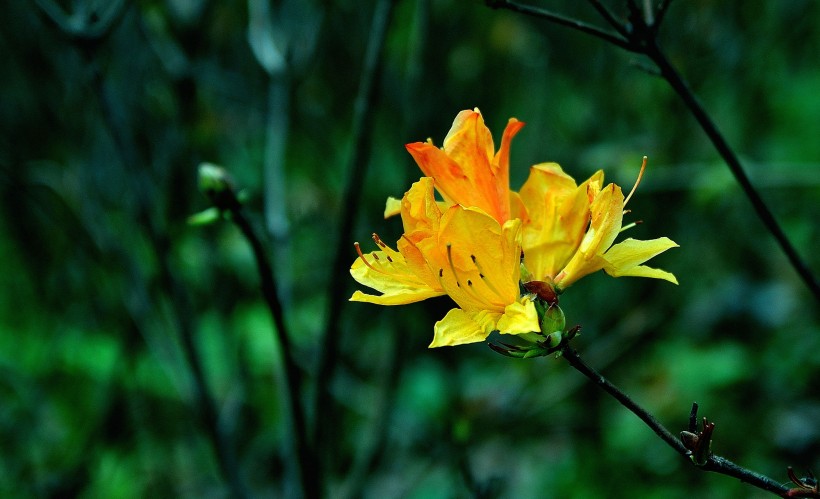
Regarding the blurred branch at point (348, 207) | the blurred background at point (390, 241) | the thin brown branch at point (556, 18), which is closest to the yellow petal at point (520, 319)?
the thin brown branch at point (556, 18)

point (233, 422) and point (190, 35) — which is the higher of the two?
point (190, 35)

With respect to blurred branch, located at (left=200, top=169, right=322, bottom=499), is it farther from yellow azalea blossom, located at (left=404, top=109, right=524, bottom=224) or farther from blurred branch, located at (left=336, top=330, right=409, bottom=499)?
blurred branch, located at (left=336, top=330, right=409, bottom=499)

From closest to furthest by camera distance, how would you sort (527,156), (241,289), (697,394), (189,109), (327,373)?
1. (327,373)
2. (189,109)
3. (697,394)
4. (527,156)
5. (241,289)

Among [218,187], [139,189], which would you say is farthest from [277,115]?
[218,187]

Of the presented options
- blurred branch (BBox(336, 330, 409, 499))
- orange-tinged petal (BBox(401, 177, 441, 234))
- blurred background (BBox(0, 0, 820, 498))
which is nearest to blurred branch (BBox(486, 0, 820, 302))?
orange-tinged petal (BBox(401, 177, 441, 234))

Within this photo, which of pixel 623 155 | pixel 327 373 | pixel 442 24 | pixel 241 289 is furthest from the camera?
pixel 241 289

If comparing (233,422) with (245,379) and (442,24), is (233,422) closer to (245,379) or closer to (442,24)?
(245,379)

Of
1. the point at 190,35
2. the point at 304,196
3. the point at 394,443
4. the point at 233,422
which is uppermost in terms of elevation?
the point at 190,35

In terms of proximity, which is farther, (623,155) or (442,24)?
(442,24)

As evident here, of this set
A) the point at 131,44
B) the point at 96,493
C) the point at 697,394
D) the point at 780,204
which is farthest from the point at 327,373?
the point at 780,204
